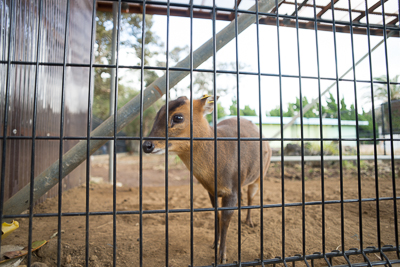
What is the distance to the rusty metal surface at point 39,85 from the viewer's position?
10.2 feet

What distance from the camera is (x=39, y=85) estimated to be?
3.82 m

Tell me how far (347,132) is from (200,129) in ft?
17.2

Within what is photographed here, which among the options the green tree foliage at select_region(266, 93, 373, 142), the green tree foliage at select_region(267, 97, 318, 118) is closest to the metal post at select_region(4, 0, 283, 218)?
the green tree foliage at select_region(266, 93, 373, 142)

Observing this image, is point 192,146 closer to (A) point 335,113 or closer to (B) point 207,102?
Answer: (B) point 207,102

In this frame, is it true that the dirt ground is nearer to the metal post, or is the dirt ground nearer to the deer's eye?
the metal post

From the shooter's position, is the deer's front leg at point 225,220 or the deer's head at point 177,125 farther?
the deer's front leg at point 225,220

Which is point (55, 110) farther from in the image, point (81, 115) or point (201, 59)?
point (201, 59)

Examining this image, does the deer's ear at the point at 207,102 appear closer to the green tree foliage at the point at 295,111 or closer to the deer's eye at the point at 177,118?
the deer's eye at the point at 177,118

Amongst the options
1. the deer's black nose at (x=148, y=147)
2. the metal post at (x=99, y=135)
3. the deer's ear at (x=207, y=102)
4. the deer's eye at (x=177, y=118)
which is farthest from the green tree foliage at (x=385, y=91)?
the deer's black nose at (x=148, y=147)

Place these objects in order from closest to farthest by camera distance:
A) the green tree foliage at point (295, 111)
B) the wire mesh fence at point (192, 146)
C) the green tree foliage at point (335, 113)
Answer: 1. the wire mesh fence at point (192, 146)
2. the green tree foliage at point (335, 113)
3. the green tree foliage at point (295, 111)

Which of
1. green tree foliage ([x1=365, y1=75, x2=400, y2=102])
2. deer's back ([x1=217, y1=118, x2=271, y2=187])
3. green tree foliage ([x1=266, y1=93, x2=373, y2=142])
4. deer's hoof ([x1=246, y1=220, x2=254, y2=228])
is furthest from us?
green tree foliage ([x1=266, y1=93, x2=373, y2=142])

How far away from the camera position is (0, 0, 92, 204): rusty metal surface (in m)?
3.11

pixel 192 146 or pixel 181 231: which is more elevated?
pixel 192 146

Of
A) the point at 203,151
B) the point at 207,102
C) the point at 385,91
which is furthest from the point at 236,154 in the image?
the point at 385,91
